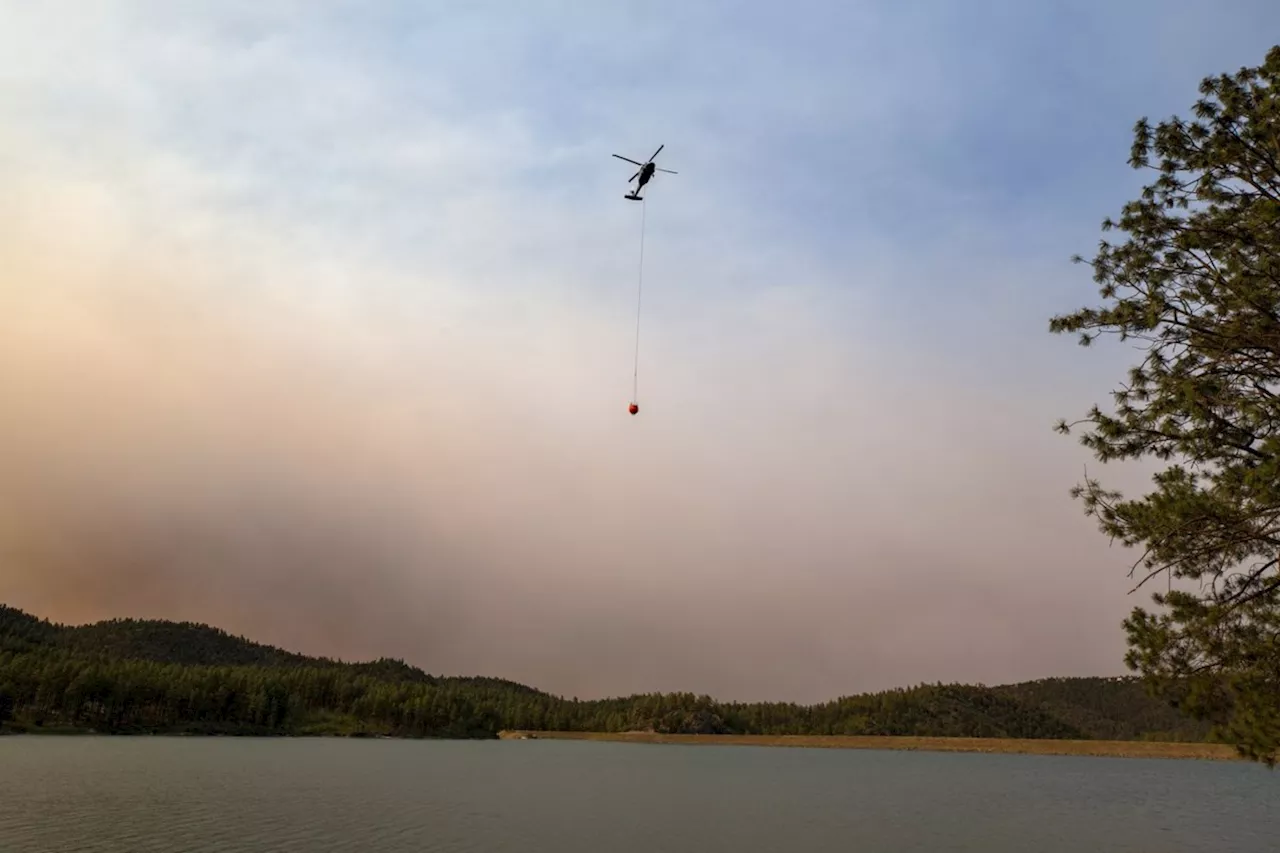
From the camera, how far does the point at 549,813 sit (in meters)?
60.9

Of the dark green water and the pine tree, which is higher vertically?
the pine tree

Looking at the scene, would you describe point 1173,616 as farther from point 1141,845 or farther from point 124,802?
point 124,802

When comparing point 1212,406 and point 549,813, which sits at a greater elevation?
point 1212,406

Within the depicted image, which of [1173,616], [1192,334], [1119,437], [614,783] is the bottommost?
[614,783]

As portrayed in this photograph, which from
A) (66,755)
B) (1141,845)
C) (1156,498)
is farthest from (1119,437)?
(66,755)

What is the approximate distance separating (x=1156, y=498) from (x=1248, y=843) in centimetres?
5620

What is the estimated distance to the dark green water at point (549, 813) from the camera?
4503 cm

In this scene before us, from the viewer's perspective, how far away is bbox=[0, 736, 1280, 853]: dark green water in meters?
45.0

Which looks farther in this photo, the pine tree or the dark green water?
the dark green water

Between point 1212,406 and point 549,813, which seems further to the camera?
point 549,813

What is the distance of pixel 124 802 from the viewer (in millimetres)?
56500

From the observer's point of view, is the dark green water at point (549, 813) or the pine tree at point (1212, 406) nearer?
the pine tree at point (1212, 406)

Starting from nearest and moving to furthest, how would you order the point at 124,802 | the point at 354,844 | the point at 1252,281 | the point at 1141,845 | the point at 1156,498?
the point at 1252,281, the point at 1156,498, the point at 354,844, the point at 1141,845, the point at 124,802

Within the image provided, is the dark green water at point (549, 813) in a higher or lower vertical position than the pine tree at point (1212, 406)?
lower
